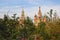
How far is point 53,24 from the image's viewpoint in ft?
171

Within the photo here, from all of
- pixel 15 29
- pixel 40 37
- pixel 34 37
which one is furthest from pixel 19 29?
pixel 40 37

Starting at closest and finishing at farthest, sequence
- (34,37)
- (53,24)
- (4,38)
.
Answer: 1. (53,24)
2. (34,37)
3. (4,38)

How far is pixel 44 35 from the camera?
2109 inches

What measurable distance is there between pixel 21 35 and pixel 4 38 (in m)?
3.99

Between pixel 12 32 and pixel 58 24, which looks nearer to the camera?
pixel 58 24

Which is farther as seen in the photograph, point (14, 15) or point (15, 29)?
point (14, 15)

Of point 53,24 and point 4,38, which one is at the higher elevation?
point 53,24

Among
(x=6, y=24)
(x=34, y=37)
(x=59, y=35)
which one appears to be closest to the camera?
(x=59, y=35)

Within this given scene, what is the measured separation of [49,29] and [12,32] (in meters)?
14.5

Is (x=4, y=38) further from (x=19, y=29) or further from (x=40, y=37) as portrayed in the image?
(x=40, y=37)

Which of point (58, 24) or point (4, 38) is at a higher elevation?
point (58, 24)

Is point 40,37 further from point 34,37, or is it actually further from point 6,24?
point 6,24

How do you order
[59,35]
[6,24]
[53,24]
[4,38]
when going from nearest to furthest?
[59,35]
[53,24]
[4,38]
[6,24]

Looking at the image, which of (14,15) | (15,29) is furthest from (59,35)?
(14,15)
